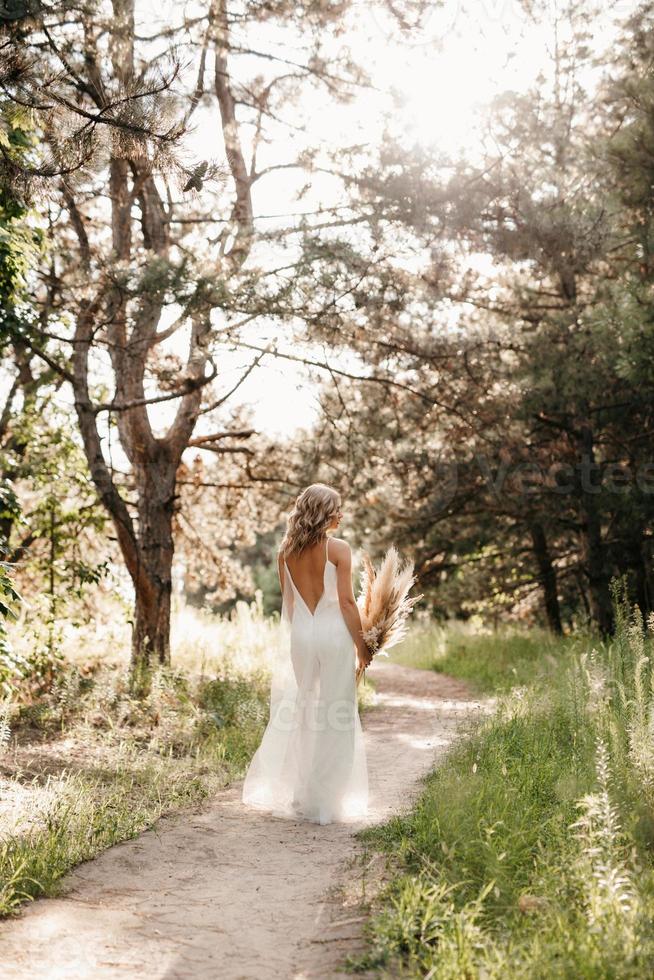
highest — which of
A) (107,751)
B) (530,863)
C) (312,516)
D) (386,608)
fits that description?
(312,516)

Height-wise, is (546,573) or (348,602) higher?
(546,573)

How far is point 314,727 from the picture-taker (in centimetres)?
616

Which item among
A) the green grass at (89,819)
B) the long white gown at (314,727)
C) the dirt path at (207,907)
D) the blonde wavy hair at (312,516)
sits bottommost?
the dirt path at (207,907)

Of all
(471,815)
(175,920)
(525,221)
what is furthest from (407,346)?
(175,920)

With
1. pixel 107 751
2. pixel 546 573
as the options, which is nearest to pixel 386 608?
pixel 107 751

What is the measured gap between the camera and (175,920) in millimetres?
3990

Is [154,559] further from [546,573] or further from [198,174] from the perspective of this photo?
[546,573]

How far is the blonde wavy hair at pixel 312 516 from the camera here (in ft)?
20.5

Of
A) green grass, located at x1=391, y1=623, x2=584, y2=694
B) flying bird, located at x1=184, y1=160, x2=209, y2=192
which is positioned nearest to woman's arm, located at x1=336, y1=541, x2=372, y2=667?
flying bird, located at x1=184, y1=160, x2=209, y2=192

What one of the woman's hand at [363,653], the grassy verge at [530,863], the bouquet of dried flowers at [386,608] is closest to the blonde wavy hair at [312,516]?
the bouquet of dried flowers at [386,608]

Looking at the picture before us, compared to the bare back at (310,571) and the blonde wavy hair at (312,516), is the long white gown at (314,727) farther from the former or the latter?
the blonde wavy hair at (312,516)

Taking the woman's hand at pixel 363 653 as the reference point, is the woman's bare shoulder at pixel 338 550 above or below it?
above

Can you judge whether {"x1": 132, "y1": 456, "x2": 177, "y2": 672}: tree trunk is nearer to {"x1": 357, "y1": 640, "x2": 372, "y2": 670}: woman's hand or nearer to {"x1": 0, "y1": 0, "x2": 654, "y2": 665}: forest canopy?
{"x1": 0, "y1": 0, "x2": 654, "y2": 665}: forest canopy

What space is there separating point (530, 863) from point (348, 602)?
2.52 m
